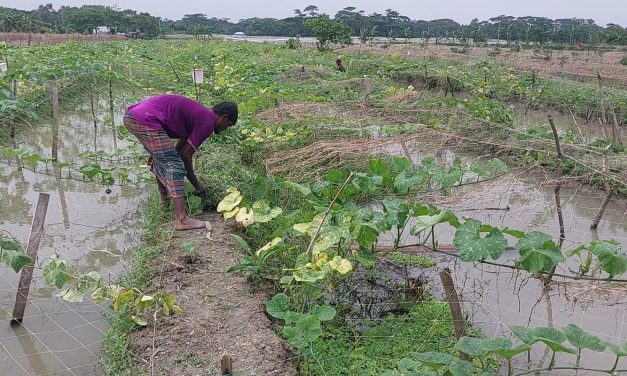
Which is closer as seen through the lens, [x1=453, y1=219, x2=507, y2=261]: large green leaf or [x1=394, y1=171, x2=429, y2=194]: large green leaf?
[x1=453, y1=219, x2=507, y2=261]: large green leaf

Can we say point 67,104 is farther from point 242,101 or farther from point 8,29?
point 8,29

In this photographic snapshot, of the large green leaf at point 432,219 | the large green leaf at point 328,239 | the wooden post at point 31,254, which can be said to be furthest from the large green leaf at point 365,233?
the wooden post at point 31,254

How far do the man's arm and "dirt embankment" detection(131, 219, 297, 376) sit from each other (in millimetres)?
793

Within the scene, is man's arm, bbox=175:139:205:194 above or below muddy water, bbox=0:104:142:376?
above

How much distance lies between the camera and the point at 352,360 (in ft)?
10.2

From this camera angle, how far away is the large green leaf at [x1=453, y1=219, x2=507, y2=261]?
2.79 meters

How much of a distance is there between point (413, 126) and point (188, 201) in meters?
2.94

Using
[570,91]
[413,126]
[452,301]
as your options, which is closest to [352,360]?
[452,301]

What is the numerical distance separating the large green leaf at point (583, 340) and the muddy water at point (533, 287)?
1.80 feet

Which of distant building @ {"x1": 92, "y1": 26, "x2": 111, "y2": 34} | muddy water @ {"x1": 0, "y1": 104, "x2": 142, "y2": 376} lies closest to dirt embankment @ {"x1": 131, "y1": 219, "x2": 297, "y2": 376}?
muddy water @ {"x1": 0, "y1": 104, "x2": 142, "y2": 376}

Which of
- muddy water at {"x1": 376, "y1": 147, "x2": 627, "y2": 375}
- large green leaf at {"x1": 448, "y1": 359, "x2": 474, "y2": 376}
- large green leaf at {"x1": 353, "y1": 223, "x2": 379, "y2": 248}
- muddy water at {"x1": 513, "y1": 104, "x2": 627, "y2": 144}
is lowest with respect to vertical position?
muddy water at {"x1": 376, "y1": 147, "x2": 627, "y2": 375}

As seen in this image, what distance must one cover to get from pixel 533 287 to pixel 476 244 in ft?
5.94

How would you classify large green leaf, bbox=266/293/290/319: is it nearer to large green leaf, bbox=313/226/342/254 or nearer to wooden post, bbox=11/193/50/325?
large green leaf, bbox=313/226/342/254

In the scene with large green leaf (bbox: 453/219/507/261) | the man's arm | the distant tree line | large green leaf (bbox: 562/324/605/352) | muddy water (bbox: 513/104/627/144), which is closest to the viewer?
large green leaf (bbox: 562/324/605/352)
